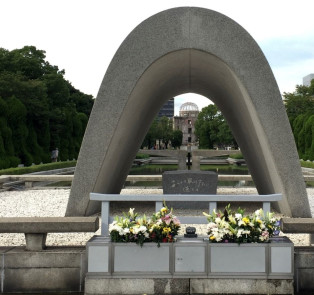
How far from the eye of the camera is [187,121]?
129625 millimetres

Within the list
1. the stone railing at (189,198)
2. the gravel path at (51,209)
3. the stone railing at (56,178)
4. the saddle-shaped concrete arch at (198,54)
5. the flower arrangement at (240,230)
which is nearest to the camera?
the flower arrangement at (240,230)

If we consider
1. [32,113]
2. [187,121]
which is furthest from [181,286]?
[187,121]

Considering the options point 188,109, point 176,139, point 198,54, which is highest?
point 188,109

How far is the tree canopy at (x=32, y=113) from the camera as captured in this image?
28.7 m

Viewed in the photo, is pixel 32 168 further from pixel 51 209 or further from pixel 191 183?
pixel 191 183

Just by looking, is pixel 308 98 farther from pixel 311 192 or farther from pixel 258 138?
pixel 258 138

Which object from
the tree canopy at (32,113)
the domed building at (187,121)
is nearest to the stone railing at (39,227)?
the tree canopy at (32,113)

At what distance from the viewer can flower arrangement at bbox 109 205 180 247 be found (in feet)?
16.0

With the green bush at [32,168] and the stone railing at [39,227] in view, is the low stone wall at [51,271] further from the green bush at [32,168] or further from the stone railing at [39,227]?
Answer: the green bush at [32,168]

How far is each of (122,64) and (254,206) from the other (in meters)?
5.82

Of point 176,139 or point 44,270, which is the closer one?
point 44,270

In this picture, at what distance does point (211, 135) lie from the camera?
234 ft

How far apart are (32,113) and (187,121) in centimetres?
9846

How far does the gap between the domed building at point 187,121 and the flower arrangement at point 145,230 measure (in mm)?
117909
